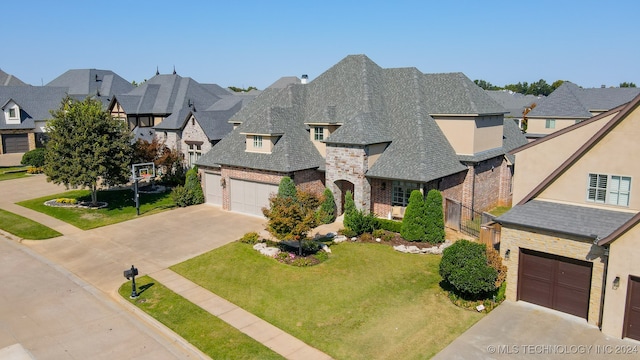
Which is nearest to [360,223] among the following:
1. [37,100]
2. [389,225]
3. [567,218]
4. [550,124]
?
[389,225]

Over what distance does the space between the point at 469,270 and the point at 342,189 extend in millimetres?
12480

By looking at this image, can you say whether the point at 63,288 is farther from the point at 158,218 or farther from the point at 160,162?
the point at 160,162

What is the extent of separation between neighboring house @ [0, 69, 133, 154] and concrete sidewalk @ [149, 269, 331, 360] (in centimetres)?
4037

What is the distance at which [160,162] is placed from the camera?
36.1 meters

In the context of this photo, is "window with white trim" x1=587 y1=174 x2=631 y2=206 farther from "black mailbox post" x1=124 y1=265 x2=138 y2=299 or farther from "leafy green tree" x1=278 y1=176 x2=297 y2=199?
"black mailbox post" x1=124 y1=265 x2=138 y2=299

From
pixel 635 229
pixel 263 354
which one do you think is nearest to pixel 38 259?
pixel 263 354

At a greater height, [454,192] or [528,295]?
[454,192]

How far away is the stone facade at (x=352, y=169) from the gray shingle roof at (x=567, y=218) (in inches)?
395

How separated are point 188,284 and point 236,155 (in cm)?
1261

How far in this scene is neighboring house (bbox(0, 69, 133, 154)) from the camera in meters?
53.2

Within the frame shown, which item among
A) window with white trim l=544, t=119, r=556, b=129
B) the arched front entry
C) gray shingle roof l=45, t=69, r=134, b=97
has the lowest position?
the arched front entry

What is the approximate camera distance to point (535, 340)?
14.7 m

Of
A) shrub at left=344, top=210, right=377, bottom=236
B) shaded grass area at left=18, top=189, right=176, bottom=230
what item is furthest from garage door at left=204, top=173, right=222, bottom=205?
shrub at left=344, top=210, right=377, bottom=236

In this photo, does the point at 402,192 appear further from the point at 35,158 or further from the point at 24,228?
the point at 35,158
